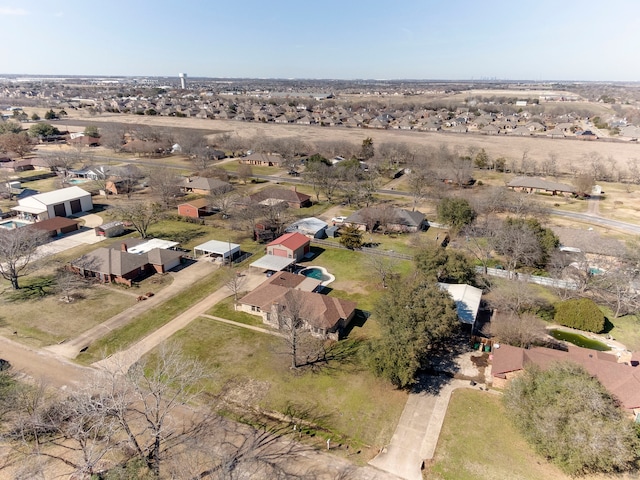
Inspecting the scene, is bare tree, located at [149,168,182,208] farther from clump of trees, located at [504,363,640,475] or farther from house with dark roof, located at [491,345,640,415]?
clump of trees, located at [504,363,640,475]

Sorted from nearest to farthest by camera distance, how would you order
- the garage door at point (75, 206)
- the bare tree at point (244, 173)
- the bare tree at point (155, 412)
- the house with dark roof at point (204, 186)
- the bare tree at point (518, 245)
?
the bare tree at point (155, 412) → the bare tree at point (518, 245) → the garage door at point (75, 206) → the house with dark roof at point (204, 186) → the bare tree at point (244, 173)

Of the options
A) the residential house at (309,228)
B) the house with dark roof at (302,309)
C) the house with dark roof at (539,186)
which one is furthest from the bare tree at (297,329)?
the house with dark roof at (539,186)

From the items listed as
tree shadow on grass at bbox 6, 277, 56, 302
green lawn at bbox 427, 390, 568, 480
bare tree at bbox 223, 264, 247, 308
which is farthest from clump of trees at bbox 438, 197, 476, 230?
tree shadow on grass at bbox 6, 277, 56, 302

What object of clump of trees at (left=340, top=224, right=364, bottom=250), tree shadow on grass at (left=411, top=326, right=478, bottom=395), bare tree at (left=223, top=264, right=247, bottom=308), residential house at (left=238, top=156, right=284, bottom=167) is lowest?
tree shadow on grass at (left=411, top=326, right=478, bottom=395)

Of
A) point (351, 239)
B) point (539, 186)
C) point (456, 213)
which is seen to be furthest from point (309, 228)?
point (539, 186)

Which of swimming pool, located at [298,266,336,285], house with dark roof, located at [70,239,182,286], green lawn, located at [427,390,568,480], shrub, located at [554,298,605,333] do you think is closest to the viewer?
green lawn, located at [427,390,568,480]

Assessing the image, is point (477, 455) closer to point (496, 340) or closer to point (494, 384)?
point (494, 384)

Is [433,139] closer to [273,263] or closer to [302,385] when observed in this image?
[273,263]

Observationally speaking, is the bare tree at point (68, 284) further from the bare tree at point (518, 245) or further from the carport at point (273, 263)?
the bare tree at point (518, 245)
